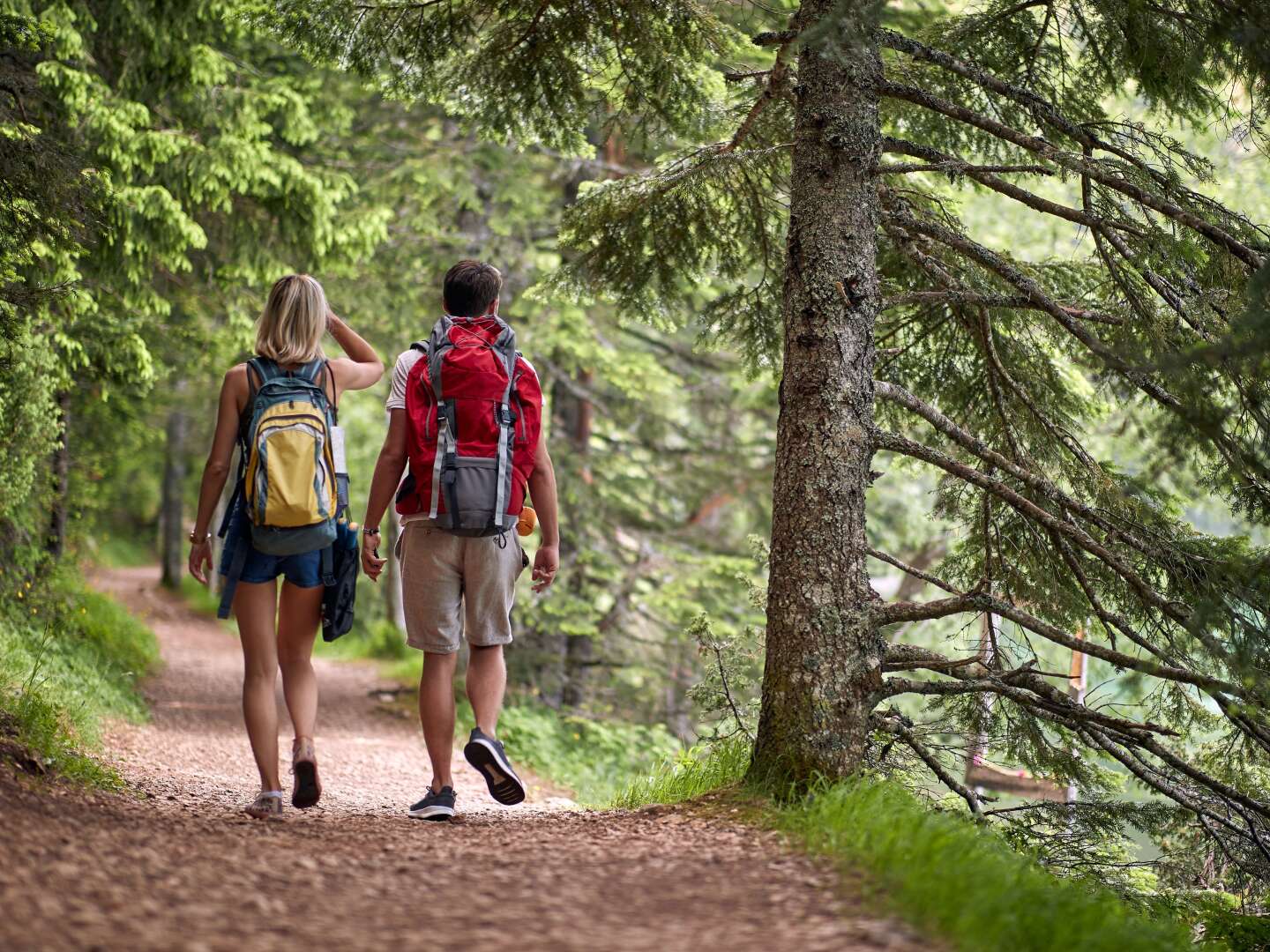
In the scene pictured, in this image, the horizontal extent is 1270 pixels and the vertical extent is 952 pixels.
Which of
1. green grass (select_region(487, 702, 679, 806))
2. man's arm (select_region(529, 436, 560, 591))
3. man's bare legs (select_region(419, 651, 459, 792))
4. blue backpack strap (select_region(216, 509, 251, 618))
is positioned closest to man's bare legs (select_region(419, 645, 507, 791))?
man's bare legs (select_region(419, 651, 459, 792))

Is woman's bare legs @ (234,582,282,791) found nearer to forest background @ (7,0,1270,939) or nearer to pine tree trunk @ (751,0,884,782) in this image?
forest background @ (7,0,1270,939)

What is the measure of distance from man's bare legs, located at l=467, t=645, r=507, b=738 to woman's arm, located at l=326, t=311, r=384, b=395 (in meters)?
1.35

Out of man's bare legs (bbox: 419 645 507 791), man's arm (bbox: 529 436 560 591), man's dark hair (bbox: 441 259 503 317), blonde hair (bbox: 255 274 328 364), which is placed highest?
man's dark hair (bbox: 441 259 503 317)

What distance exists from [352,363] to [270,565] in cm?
102

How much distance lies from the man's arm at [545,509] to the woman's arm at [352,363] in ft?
2.80

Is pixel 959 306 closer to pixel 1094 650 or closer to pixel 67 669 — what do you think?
pixel 1094 650

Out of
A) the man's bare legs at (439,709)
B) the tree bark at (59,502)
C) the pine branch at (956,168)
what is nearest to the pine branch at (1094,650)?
the pine branch at (956,168)

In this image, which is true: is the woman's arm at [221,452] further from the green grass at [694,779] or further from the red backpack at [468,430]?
the green grass at [694,779]

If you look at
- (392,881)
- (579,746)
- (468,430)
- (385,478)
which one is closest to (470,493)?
A: (468,430)

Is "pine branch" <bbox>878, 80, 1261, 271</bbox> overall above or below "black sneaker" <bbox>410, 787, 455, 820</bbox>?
above

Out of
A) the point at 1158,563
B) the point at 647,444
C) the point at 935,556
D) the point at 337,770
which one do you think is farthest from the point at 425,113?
the point at 1158,563

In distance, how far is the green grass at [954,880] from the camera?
Answer: 326 centimetres

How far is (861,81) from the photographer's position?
5152 mm

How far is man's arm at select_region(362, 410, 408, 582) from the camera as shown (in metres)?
5.13
